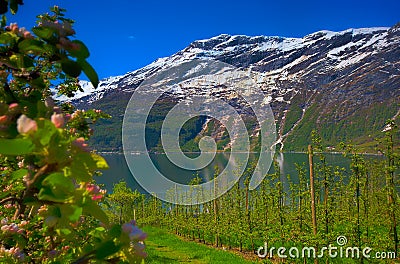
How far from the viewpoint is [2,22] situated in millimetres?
1016

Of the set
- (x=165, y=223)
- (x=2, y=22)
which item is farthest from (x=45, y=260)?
(x=165, y=223)

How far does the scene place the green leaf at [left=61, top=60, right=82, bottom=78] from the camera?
0.84m

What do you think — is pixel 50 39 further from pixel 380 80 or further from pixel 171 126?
pixel 380 80

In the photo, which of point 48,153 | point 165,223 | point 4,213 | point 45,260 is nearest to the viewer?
point 48,153

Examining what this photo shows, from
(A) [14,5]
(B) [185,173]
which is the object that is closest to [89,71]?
(A) [14,5]

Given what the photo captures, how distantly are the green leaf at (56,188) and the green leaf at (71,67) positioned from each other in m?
0.28

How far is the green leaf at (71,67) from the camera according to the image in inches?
33.2

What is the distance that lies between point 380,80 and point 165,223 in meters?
188

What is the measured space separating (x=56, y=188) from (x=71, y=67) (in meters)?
0.31

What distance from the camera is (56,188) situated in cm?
70

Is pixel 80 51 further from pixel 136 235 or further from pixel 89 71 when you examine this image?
pixel 136 235

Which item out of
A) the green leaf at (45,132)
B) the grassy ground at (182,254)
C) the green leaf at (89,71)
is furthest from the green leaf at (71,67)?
the grassy ground at (182,254)

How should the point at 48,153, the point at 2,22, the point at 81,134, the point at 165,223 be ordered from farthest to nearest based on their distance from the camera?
the point at 165,223
the point at 81,134
the point at 2,22
the point at 48,153

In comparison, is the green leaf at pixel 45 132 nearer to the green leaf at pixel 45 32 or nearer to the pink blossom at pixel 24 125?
the pink blossom at pixel 24 125
